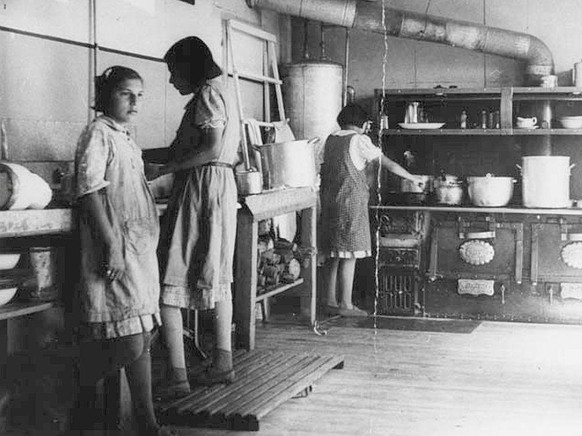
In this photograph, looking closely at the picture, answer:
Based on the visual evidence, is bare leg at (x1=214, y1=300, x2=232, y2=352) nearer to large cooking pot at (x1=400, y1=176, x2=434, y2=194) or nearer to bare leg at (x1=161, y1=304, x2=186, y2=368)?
bare leg at (x1=161, y1=304, x2=186, y2=368)

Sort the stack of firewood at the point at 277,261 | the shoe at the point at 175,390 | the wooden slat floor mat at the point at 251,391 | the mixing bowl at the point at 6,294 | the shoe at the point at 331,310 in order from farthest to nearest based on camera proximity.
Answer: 1. the shoe at the point at 331,310
2. the stack of firewood at the point at 277,261
3. the shoe at the point at 175,390
4. the wooden slat floor mat at the point at 251,391
5. the mixing bowl at the point at 6,294

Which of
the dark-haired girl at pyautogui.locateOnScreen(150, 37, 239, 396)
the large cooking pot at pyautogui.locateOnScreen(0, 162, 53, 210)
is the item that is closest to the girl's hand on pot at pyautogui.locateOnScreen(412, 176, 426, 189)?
the dark-haired girl at pyautogui.locateOnScreen(150, 37, 239, 396)

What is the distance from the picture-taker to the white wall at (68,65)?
4109 mm

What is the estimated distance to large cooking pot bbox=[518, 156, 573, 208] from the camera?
6469mm

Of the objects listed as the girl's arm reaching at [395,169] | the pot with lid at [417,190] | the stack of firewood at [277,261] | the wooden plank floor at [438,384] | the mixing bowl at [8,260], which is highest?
the girl's arm reaching at [395,169]

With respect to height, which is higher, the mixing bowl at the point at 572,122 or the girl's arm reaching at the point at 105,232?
the mixing bowl at the point at 572,122

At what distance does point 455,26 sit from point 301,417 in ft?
13.5

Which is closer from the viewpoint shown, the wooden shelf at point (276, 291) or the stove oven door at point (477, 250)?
the wooden shelf at point (276, 291)

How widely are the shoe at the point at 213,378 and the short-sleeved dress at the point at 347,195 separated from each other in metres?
2.35

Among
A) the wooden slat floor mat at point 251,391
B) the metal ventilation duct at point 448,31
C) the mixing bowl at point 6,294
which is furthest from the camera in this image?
the metal ventilation duct at point 448,31

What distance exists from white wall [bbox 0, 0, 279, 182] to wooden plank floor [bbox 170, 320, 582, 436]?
1550mm

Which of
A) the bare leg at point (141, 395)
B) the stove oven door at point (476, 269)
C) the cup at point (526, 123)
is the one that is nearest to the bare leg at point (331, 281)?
the stove oven door at point (476, 269)

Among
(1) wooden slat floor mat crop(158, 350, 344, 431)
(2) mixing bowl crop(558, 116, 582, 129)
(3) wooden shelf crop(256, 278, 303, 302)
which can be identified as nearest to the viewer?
(1) wooden slat floor mat crop(158, 350, 344, 431)

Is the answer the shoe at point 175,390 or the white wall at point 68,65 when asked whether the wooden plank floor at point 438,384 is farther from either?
the white wall at point 68,65
